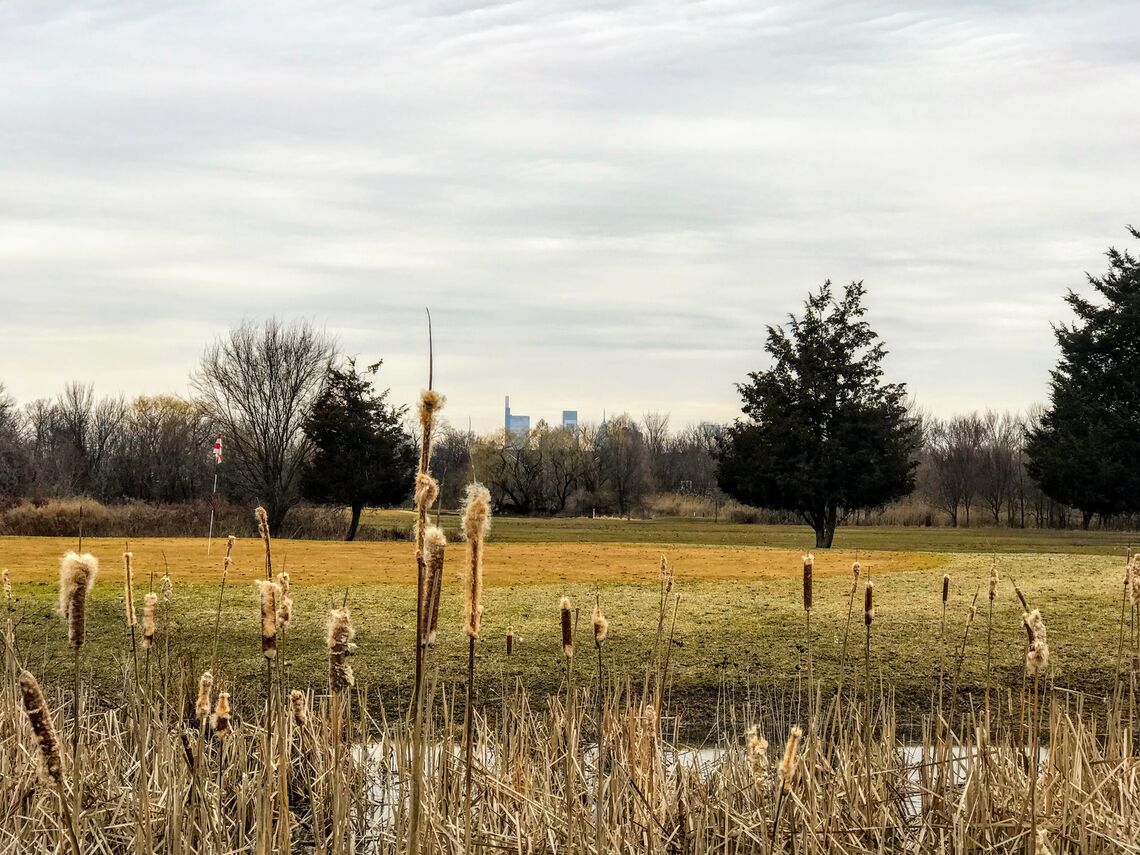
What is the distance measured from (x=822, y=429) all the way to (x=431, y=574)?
31.9m

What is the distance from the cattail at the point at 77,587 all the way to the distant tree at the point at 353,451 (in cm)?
3510

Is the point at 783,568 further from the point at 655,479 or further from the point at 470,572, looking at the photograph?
the point at 655,479

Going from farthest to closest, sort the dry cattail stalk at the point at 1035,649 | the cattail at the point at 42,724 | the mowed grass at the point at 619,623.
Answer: the mowed grass at the point at 619,623
the dry cattail stalk at the point at 1035,649
the cattail at the point at 42,724

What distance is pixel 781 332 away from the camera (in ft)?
111

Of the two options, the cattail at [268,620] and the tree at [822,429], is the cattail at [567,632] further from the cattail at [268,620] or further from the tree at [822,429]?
the tree at [822,429]

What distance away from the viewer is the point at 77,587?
1927 mm

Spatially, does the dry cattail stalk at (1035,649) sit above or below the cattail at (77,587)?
below

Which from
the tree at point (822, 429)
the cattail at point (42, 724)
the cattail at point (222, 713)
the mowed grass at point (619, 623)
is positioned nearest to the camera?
the cattail at point (42, 724)

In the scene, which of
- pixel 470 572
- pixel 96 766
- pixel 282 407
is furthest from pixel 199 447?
pixel 470 572

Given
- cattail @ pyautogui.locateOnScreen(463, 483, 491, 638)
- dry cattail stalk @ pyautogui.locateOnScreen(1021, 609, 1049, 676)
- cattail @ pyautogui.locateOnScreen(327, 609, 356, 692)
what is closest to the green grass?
cattail @ pyautogui.locateOnScreen(327, 609, 356, 692)

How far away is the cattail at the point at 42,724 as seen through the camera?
187 cm

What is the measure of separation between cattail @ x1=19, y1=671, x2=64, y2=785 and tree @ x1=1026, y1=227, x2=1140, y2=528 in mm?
36566

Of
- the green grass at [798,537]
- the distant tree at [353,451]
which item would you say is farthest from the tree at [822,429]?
the distant tree at [353,451]

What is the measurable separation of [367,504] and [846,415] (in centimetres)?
1548
